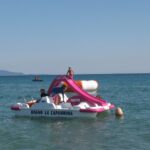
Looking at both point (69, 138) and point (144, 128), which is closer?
point (69, 138)

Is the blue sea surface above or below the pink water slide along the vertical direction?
below

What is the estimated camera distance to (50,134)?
19.3 meters

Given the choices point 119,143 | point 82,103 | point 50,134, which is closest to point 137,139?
point 119,143

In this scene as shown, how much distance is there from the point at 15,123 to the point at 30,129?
2.29 m

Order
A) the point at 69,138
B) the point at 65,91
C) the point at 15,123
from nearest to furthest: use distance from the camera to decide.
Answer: the point at 69,138, the point at 15,123, the point at 65,91

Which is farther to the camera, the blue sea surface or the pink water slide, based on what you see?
the pink water slide

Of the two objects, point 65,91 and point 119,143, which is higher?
point 65,91

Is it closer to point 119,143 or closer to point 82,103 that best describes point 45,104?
point 82,103

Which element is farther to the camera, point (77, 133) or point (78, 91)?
point (78, 91)

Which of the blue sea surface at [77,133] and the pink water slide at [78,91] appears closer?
the blue sea surface at [77,133]

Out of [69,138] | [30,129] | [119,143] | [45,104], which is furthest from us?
[45,104]

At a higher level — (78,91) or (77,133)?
(78,91)

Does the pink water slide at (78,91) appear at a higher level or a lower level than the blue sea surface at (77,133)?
higher

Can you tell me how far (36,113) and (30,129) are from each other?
381 cm
